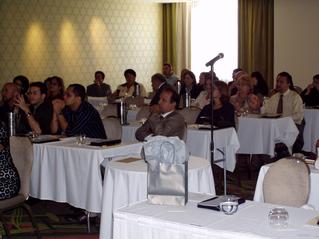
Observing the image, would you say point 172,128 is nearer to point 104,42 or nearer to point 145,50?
point 104,42

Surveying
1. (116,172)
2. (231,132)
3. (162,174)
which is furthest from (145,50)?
(162,174)

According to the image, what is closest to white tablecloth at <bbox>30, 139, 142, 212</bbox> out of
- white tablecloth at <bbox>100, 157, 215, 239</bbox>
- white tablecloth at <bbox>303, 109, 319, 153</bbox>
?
white tablecloth at <bbox>100, 157, 215, 239</bbox>

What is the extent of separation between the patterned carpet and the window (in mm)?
6970

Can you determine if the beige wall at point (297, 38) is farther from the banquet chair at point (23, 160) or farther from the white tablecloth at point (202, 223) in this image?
the white tablecloth at point (202, 223)

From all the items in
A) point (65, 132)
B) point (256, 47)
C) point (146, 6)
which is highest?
point (146, 6)

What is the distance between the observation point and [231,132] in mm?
7258

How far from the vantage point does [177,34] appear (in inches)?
599

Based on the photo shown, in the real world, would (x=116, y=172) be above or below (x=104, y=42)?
below

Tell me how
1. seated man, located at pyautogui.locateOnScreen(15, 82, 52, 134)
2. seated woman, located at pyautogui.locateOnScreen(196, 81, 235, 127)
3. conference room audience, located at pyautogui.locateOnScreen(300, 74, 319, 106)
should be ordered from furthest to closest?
conference room audience, located at pyautogui.locateOnScreen(300, 74, 319, 106) < seated woman, located at pyautogui.locateOnScreen(196, 81, 235, 127) < seated man, located at pyautogui.locateOnScreen(15, 82, 52, 134)

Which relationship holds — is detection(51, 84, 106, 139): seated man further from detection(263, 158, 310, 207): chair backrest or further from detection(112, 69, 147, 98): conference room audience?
detection(112, 69, 147, 98): conference room audience

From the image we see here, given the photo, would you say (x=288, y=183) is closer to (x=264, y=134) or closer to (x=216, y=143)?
(x=216, y=143)

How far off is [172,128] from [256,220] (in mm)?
2955

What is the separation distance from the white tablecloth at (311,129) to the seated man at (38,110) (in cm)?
386

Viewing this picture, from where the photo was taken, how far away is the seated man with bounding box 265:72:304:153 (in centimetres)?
870
